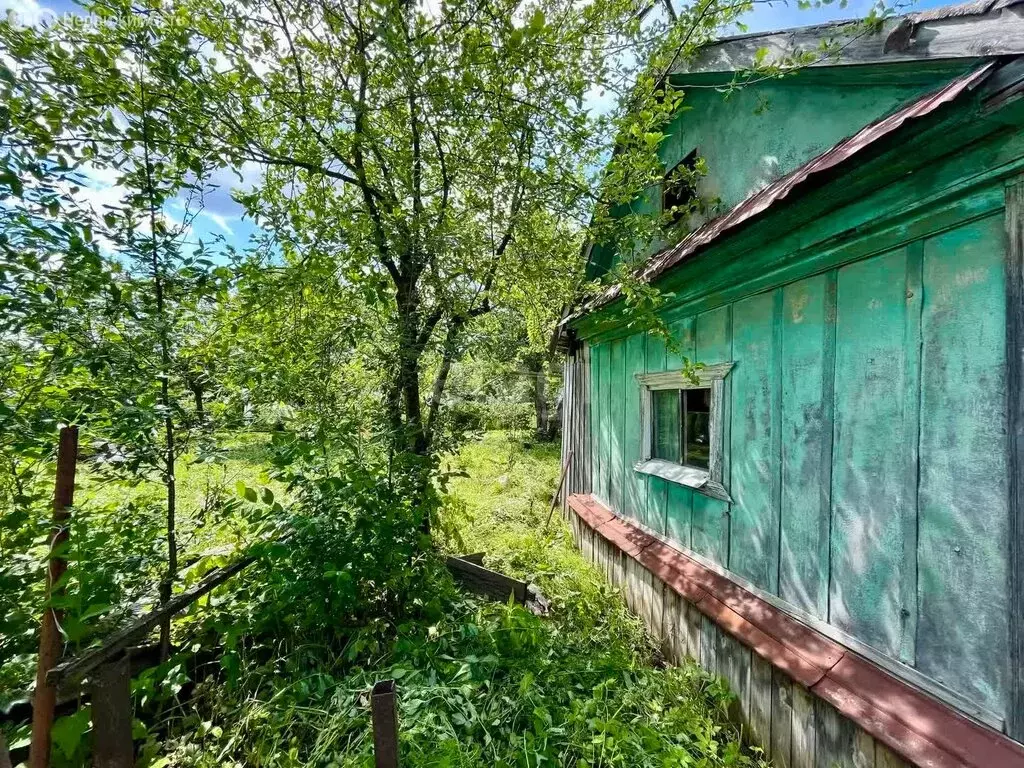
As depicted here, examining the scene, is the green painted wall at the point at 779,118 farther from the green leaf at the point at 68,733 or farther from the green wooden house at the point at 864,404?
the green leaf at the point at 68,733

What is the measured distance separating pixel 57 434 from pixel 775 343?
3.81 m

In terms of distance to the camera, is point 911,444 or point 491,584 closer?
point 911,444

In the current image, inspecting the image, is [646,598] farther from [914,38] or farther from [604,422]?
[914,38]

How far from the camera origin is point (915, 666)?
71.6 inches

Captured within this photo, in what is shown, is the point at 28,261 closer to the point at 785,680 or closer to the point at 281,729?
the point at 281,729

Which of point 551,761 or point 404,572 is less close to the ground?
point 404,572

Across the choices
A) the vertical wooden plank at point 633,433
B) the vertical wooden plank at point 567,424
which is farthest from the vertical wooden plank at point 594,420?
the vertical wooden plank at point 567,424

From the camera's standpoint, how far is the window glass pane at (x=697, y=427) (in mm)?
3295

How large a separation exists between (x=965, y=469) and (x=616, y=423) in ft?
9.98

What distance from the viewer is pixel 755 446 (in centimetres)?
270

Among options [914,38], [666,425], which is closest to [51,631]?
[666,425]

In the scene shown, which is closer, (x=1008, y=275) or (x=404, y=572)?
(x=1008, y=275)

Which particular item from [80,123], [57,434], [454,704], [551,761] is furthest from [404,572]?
[80,123]

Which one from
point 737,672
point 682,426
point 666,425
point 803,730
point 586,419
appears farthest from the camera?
point 586,419
